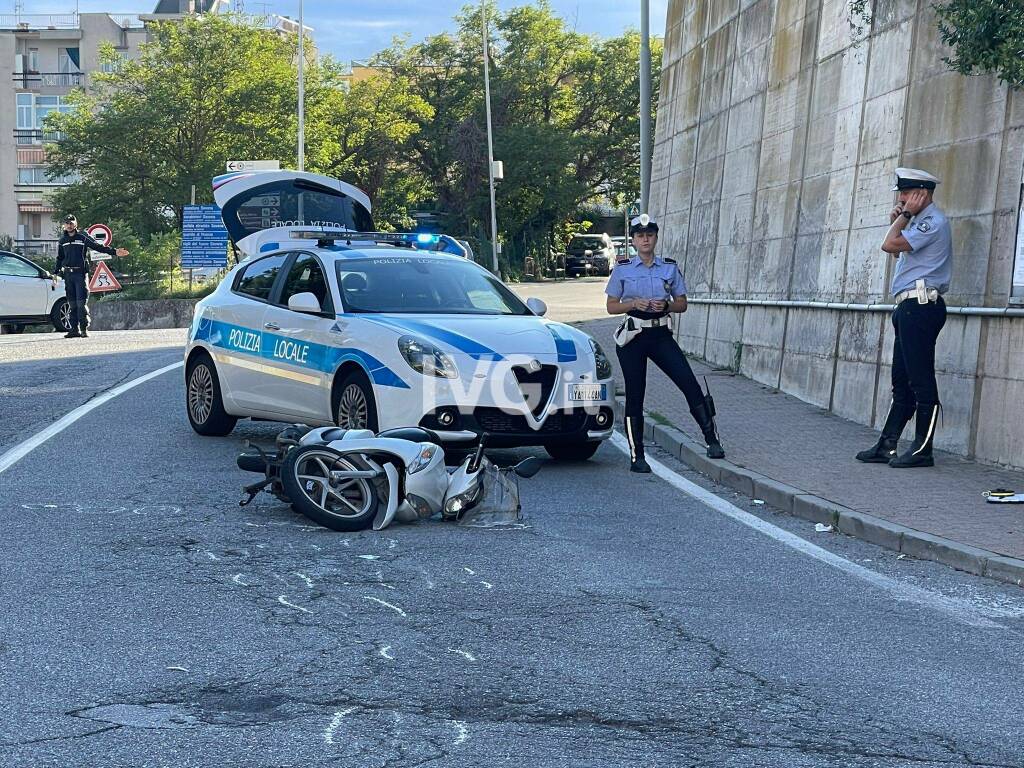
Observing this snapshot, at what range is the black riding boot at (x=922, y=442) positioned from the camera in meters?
10.6

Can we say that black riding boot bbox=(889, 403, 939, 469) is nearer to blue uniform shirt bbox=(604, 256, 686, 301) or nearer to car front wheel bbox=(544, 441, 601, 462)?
blue uniform shirt bbox=(604, 256, 686, 301)

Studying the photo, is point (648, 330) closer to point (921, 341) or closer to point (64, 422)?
point (921, 341)

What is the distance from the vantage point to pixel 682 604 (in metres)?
6.71

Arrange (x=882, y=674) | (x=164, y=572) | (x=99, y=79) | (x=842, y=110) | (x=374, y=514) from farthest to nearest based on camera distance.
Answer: (x=99, y=79)
(x=842, y=110)
(x=374, y=514)
(x=164, y=572)
(x=882, y=674)

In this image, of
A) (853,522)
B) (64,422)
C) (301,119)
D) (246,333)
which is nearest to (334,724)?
(853,522)

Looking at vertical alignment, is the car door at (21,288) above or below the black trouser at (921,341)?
below

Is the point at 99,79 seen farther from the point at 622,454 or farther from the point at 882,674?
the point at 882,674

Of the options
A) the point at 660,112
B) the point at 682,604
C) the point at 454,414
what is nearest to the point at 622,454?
the point at 454,414

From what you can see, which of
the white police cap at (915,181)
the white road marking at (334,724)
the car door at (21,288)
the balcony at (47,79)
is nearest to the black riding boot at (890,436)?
the white police cap at (915,181)

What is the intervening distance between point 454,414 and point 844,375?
4.90 m

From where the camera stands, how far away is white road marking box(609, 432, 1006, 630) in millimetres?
6738

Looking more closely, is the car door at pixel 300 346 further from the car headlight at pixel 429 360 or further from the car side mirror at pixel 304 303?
the car headlight at pixel 429 360

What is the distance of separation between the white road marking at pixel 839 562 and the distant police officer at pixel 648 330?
1.52 feet

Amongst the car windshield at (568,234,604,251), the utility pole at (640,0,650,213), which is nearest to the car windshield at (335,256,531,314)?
the utility pole at (640,0,650,213)
